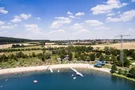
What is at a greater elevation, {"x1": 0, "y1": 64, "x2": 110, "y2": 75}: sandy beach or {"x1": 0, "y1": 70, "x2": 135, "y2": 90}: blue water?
{"x1": 0, "y1": 64, "x2": 110, "y2": 75}: sandy beach

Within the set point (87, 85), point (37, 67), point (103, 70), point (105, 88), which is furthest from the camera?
point (37, 67)

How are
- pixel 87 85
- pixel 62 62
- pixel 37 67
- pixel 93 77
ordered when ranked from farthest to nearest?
pixel 62 62 → pixel 37 67 → pixel 93 77 → pixel 87 85

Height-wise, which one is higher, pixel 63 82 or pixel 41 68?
pixel 41 68

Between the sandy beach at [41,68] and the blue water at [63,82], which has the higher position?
the sandy beach at [41,68]

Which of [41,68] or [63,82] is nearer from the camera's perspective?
[63,82]

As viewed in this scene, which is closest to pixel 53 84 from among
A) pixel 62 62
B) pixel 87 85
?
pixel 87 85

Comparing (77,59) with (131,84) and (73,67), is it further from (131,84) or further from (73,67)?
(131,84)

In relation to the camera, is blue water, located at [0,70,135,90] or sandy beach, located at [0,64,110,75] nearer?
blue water, located at [0,70,135,90]

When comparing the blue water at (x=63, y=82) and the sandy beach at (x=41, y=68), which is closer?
the blue water at (x=63, y=82)
